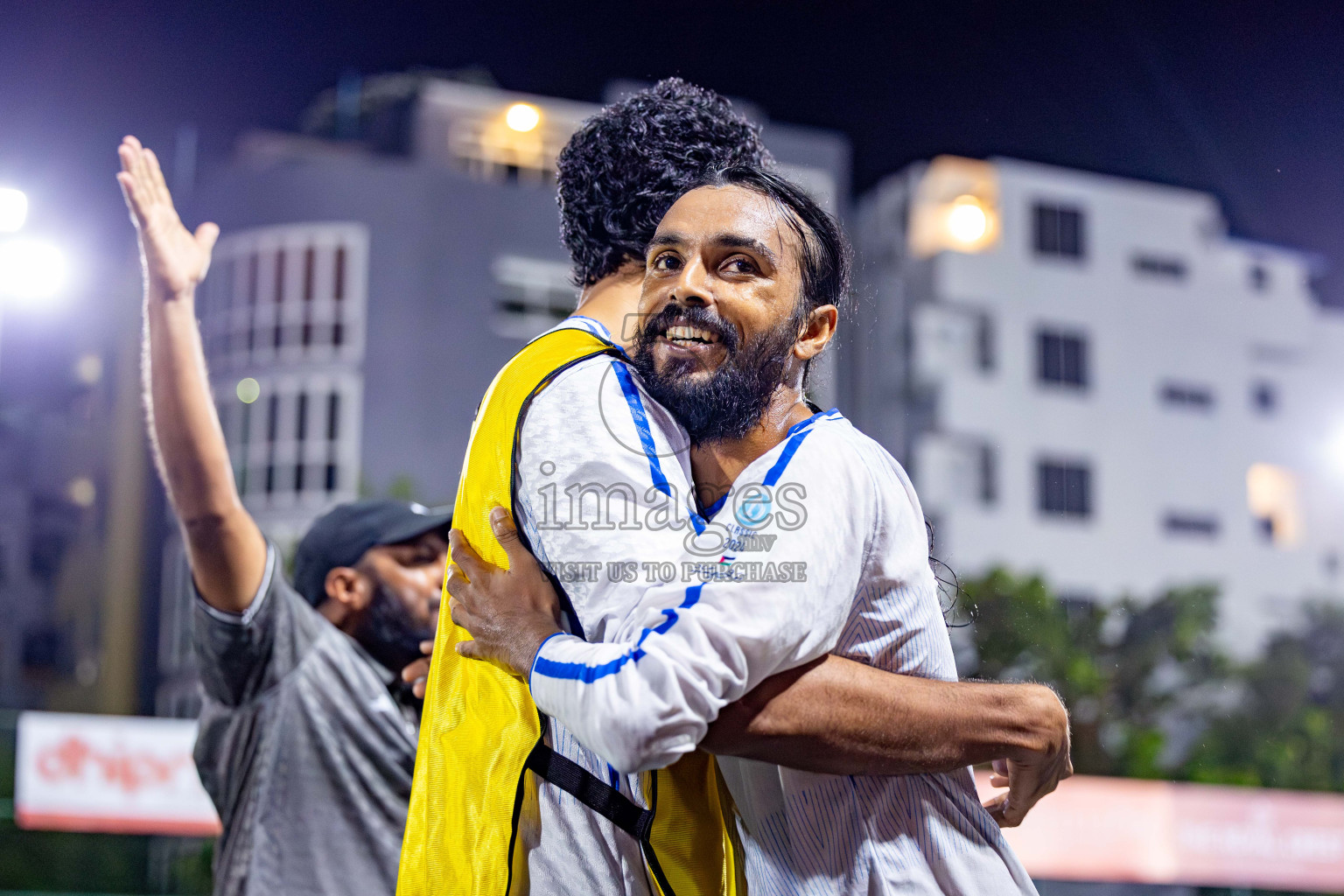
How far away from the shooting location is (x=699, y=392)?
1472mm

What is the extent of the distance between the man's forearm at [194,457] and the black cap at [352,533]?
0.35m

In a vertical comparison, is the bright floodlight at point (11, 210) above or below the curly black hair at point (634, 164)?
above

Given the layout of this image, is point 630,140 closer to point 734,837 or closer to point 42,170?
point 734,837

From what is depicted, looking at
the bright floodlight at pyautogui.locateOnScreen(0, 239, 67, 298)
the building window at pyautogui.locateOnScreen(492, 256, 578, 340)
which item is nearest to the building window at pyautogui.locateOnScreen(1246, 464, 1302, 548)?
the building window at pyautogui.locateOnScreen(492, 256, 578, 340)

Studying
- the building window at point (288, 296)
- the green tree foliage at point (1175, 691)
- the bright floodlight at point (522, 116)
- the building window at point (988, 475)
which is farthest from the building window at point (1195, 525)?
the building window at point (288, 296)

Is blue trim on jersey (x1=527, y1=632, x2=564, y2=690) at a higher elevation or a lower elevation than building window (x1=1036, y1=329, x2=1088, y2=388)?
lower

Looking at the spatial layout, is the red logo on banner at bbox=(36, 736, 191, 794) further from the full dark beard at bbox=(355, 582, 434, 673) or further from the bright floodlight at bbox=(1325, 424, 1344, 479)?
the bright floodlight at bbox=(1325, 424, 1344, 479)

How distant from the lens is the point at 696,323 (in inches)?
58.6

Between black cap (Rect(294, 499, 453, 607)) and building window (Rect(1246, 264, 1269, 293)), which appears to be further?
building window (Rect(1246, 264, 1269, 293))

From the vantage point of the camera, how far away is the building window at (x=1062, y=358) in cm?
2267

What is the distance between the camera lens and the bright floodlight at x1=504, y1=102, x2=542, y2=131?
19.1m

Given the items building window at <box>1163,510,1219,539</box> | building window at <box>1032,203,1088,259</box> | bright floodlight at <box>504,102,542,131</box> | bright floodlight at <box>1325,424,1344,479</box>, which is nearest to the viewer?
bright floodlight at <box>504,102,542,131</box>

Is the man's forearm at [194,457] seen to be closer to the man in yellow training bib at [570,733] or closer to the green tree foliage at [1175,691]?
the man in yellow training bib at [570,733]

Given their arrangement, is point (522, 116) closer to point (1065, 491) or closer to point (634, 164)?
point (1065, 491)
